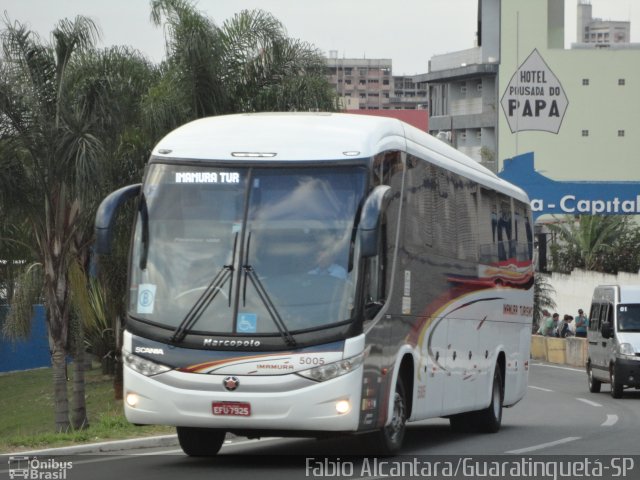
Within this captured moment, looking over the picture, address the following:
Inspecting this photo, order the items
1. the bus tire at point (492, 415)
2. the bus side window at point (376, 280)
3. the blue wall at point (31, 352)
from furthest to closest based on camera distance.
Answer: the blue wall at point (31, 352) < the bus tire at point (492, 415) < the bus side window at point (376, 280)

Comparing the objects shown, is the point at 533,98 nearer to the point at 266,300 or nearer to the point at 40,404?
the point at 40,404

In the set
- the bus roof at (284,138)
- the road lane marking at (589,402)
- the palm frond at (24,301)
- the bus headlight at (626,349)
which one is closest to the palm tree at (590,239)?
the road lane marking at (589,402)

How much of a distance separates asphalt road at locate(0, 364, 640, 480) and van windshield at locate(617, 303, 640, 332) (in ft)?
17.5

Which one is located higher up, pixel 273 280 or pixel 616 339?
pixel 273 280

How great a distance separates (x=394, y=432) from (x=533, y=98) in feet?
108

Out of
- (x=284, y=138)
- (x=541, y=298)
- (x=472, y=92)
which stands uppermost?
(x=472, y=92)

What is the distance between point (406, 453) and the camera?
15164mm

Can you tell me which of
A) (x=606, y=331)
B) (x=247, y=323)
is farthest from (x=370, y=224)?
(x=606, y=331)

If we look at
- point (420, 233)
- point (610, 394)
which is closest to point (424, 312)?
point (420, 233)

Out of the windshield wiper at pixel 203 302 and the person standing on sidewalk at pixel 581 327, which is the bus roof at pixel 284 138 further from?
the person standing on sidewalk at pixel 581 327

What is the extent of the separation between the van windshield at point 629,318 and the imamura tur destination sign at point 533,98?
15502 mm

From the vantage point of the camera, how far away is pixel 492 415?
19.3 metres

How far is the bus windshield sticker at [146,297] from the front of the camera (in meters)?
13.1

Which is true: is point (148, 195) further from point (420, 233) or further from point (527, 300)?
point (527, 300)
